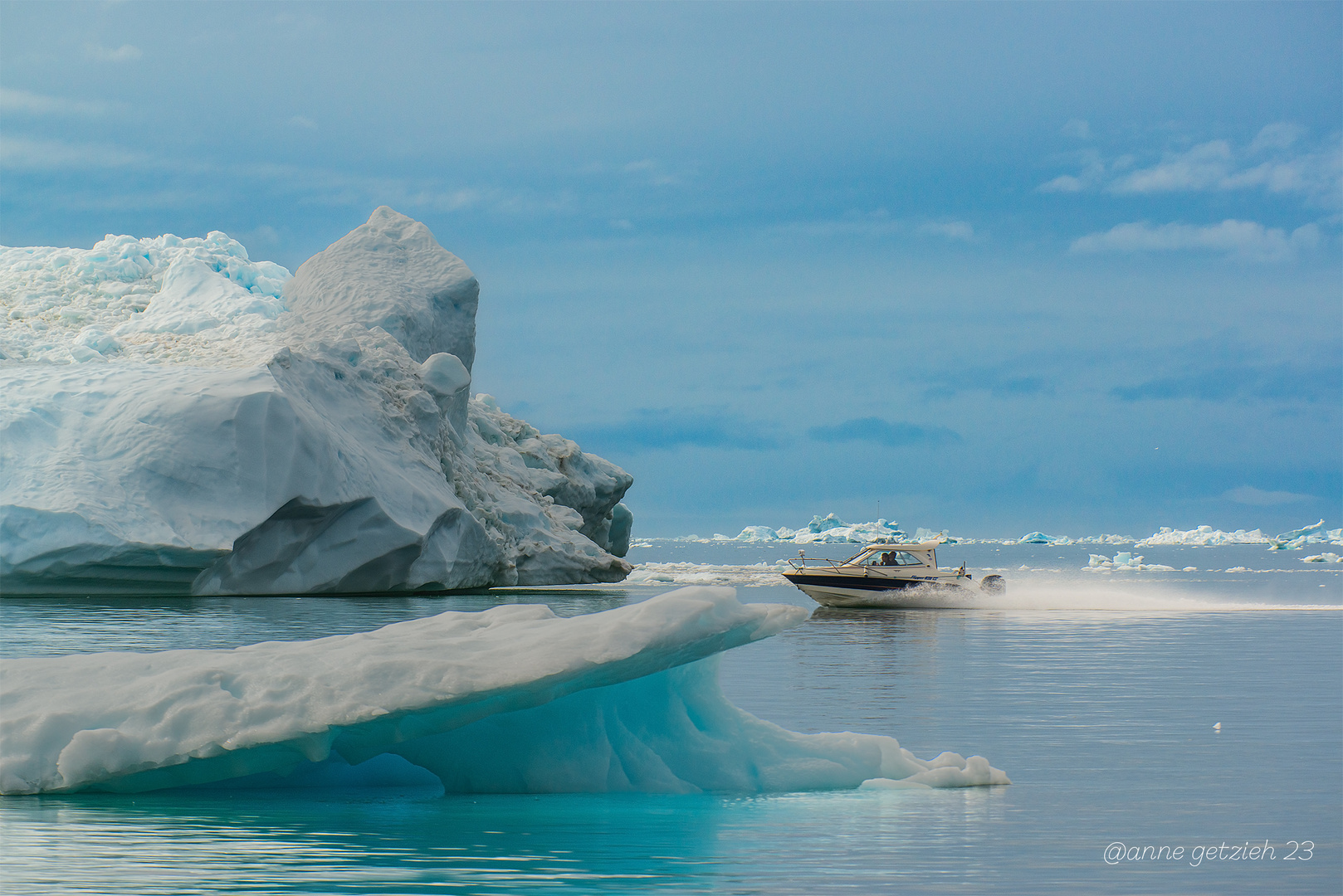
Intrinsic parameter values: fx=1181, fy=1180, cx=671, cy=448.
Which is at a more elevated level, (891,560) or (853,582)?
(891,560)

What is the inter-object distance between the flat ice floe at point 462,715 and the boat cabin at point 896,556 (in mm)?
22228

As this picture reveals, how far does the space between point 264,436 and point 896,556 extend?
16.2 meters

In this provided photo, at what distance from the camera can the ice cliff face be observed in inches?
865

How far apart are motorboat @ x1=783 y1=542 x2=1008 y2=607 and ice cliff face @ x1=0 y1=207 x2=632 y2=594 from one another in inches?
265

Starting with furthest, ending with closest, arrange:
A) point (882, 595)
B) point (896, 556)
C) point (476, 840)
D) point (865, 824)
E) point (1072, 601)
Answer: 1. point (1072, 601)
2. point (896, 556)
3. point (882, 595)
4. point (865, 824)
5. point (476, 840)

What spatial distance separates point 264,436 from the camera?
23047mm

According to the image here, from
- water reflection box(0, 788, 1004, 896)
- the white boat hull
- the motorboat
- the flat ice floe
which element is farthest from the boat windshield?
water reflection box(0, 788, 1004, 896)

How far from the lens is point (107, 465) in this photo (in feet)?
72.3

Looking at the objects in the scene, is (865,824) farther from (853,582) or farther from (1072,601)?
(1072,601)

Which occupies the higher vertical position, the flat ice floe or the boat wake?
the boat wake

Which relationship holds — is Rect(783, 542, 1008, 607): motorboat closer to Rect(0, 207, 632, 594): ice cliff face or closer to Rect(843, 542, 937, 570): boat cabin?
Answer: Rect(843, 542, 937, 570): boat cabin

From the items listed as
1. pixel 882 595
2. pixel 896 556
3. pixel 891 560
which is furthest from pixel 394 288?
pixel 882 595

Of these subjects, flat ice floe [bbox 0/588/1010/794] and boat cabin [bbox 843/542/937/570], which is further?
boat cabin [bbox 843/542/937/570]

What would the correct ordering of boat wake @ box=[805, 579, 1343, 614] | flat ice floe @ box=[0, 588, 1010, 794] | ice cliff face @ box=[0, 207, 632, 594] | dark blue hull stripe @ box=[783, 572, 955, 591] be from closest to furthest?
flat ice floe @ box=[0, 588, 1010, 794]
ice cliff face @ box=[0, 207, 632, 594]
dark blue hull stripe @ box=[783, 572, 955, 591]
boat wake @ box=[805, 579, 1343, 614]
